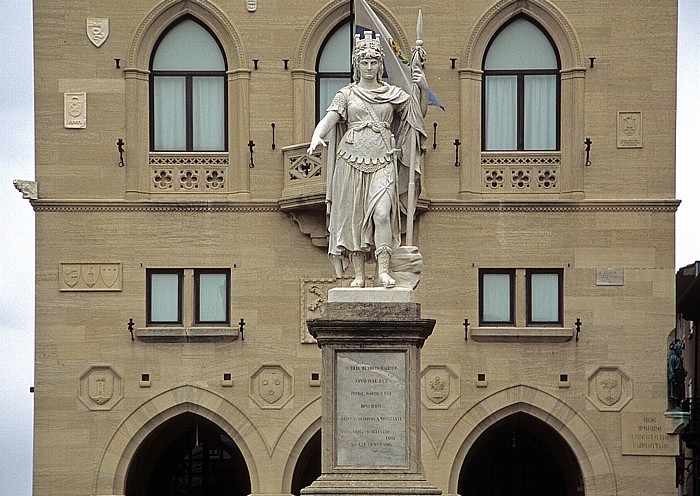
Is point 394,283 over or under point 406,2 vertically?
under

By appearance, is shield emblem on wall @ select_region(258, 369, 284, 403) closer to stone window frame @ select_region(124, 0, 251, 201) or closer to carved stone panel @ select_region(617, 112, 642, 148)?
stone window frame @ select_region(124, 0, 251, 201)

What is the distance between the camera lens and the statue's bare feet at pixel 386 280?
26.6 m

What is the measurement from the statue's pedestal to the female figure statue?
0.65 meters

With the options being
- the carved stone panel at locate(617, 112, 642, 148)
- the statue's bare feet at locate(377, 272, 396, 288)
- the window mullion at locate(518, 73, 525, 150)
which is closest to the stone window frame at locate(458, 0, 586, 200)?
the window mullion at locate(518, 73, 525, 150)

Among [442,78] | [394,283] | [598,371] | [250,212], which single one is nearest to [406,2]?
[442,78]

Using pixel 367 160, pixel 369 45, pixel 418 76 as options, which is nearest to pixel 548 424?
pixel 418 76

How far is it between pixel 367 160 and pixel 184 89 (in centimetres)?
1717

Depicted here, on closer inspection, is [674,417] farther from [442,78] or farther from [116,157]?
[116,157]

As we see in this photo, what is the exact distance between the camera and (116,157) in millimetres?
43188

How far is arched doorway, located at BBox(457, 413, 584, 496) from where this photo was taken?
152 ft

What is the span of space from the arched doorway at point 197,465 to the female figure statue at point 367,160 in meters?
19.7

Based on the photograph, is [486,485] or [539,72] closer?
[539,72]

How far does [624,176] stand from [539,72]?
2.67m

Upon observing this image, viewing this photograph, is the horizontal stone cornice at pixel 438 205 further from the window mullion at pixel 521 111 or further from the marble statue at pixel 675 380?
the marble statue at pixel 675 380
